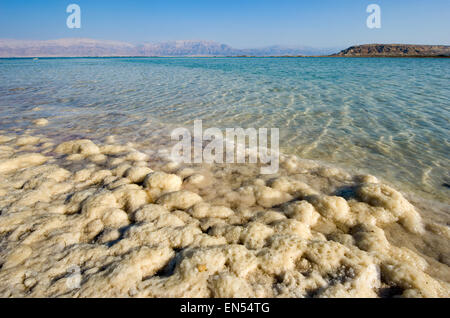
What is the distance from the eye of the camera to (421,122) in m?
8.02

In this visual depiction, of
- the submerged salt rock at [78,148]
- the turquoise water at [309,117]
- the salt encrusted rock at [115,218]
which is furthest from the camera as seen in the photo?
the submerged salt rock at [78,148]

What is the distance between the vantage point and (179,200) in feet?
13.0

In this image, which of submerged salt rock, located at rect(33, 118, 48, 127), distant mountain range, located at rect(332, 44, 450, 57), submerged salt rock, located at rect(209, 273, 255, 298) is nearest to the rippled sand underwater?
submerged salt rock, located at rect(209, 273, 255, 298)

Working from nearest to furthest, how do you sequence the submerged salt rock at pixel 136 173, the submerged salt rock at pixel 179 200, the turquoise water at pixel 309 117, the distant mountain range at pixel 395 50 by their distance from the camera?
1. the submerged salt rock at pixel 179 200
2. the submerged salt rock at pixel 136 173
3. the turquoise water at pixel 309 117
4. the distant mountain range at pixel 395 50

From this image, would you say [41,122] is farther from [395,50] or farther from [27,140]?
[395,50]

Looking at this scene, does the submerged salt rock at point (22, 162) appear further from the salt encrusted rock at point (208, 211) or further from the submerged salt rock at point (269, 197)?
the submerged salt rock at point (269, 197)

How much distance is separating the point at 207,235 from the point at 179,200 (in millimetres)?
1038

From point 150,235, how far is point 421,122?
9332 millimetres

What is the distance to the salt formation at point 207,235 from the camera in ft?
7.82

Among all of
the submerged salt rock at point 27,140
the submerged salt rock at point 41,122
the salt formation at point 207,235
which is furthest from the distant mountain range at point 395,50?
the submerged salt rock at point 27,140

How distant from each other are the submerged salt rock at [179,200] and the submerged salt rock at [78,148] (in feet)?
9.99

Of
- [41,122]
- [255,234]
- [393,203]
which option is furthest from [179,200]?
[41,122]
